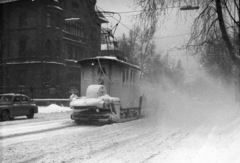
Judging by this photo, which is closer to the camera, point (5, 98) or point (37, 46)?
point (5, 98)

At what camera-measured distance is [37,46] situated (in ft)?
125

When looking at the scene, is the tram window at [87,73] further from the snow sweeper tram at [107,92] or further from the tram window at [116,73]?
the tram window at [116,73]

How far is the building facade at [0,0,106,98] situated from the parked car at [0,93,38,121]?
17764 millimetres

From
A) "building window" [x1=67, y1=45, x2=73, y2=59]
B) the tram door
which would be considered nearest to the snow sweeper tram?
the tram door

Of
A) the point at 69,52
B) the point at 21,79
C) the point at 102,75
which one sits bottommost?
the point at 102,75

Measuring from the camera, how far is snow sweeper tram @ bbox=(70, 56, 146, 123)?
50.5 ft

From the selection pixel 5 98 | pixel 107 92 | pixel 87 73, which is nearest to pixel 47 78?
pixel 5 98

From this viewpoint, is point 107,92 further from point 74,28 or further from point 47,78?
point 74,28

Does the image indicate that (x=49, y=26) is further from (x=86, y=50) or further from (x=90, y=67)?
(x=90, y=67)

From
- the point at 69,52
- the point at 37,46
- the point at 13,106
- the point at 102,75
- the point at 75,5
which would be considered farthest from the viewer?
the point at 69,52

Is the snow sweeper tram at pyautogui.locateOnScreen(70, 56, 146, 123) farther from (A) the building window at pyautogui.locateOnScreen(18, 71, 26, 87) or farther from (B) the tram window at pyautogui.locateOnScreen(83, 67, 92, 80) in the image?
(A) the building window at pyautogui.locateOnScreen(18, 71, 26, 87)

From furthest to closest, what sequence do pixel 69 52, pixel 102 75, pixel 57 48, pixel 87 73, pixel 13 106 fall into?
pixel 69 52 < pixel 57 48 < pixel 13 106 < pixel 87 73 < pixel 102 75

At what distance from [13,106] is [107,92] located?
19.9 feet

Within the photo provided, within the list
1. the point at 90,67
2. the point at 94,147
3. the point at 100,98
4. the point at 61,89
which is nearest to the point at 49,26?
the point at 61,89
